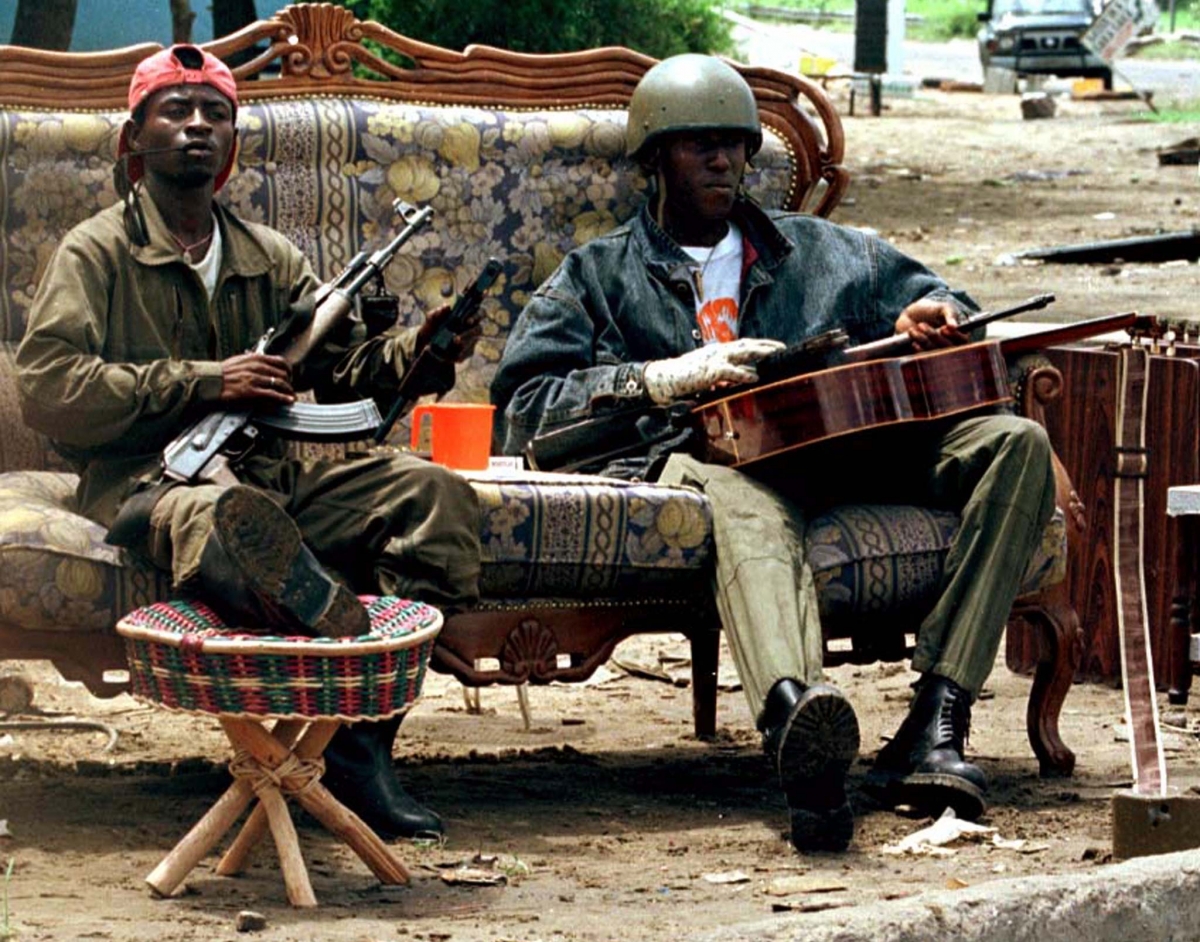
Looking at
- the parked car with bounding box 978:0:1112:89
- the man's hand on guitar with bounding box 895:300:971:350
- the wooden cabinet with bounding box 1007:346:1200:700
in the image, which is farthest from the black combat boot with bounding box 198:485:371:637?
the parked car with bounding box 978:0:1112:89

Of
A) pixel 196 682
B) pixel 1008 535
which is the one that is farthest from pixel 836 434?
pixel 196 682

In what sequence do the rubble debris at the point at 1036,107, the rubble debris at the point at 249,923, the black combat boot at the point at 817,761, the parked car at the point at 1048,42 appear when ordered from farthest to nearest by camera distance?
the parked car at the point at 1048,42 < the rubble debris at the point at 1036,107 < the black combat boot at the point at 817,761 < the rubble debris at the point at 249,923

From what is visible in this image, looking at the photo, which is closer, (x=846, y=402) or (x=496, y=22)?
(x=846, y=402)

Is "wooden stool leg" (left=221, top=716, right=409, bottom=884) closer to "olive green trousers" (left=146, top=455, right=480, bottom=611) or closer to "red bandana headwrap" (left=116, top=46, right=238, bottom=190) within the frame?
"olive green trousers" (left=146, top=455, right=480, bottom=611)

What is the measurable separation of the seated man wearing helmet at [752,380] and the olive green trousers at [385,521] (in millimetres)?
692

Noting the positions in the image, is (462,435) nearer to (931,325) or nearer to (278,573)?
(931,325)

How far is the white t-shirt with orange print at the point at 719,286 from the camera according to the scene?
688 centimetres

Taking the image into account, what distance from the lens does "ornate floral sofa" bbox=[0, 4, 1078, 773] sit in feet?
20.0

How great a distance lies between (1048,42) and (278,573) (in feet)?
89.2

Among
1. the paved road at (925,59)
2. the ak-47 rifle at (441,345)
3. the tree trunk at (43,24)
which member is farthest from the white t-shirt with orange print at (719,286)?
the paved road at (925,59)

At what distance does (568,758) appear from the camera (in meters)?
6.93

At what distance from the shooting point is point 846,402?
6.31m

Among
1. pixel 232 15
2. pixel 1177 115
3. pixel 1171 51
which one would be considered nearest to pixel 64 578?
pixel 232 15

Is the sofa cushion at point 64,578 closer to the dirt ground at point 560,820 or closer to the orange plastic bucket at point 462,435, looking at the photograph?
the dirt ground at point 560,820
